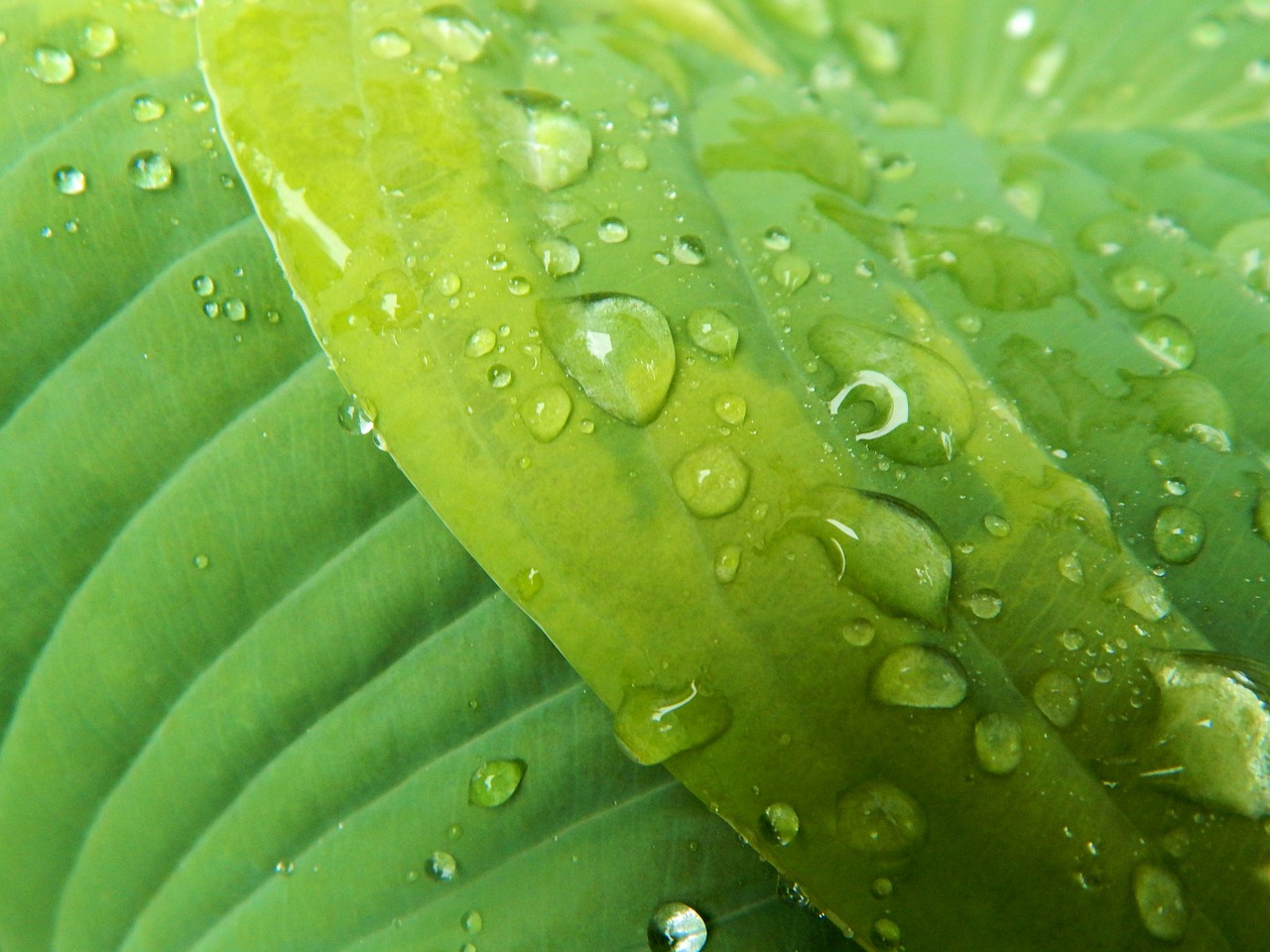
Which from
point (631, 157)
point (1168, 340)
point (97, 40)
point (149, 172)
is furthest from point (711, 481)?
point (97, 40)

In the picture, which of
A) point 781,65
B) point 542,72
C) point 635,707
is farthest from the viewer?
point 781,65

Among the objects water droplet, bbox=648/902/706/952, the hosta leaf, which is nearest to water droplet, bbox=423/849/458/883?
the hosta leaf

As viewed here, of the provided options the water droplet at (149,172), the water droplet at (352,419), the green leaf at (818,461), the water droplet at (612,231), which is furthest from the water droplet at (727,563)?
the water droplet at (149,172)

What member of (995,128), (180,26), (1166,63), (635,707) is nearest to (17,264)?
(180,26)

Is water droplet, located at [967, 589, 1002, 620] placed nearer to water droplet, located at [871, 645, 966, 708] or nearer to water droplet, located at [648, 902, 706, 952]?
water droplet, located at [871, 645, 966, 708]

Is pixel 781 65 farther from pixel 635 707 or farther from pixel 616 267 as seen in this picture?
pixel 635 707

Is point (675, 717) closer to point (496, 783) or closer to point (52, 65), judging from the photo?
point (496, 783)
